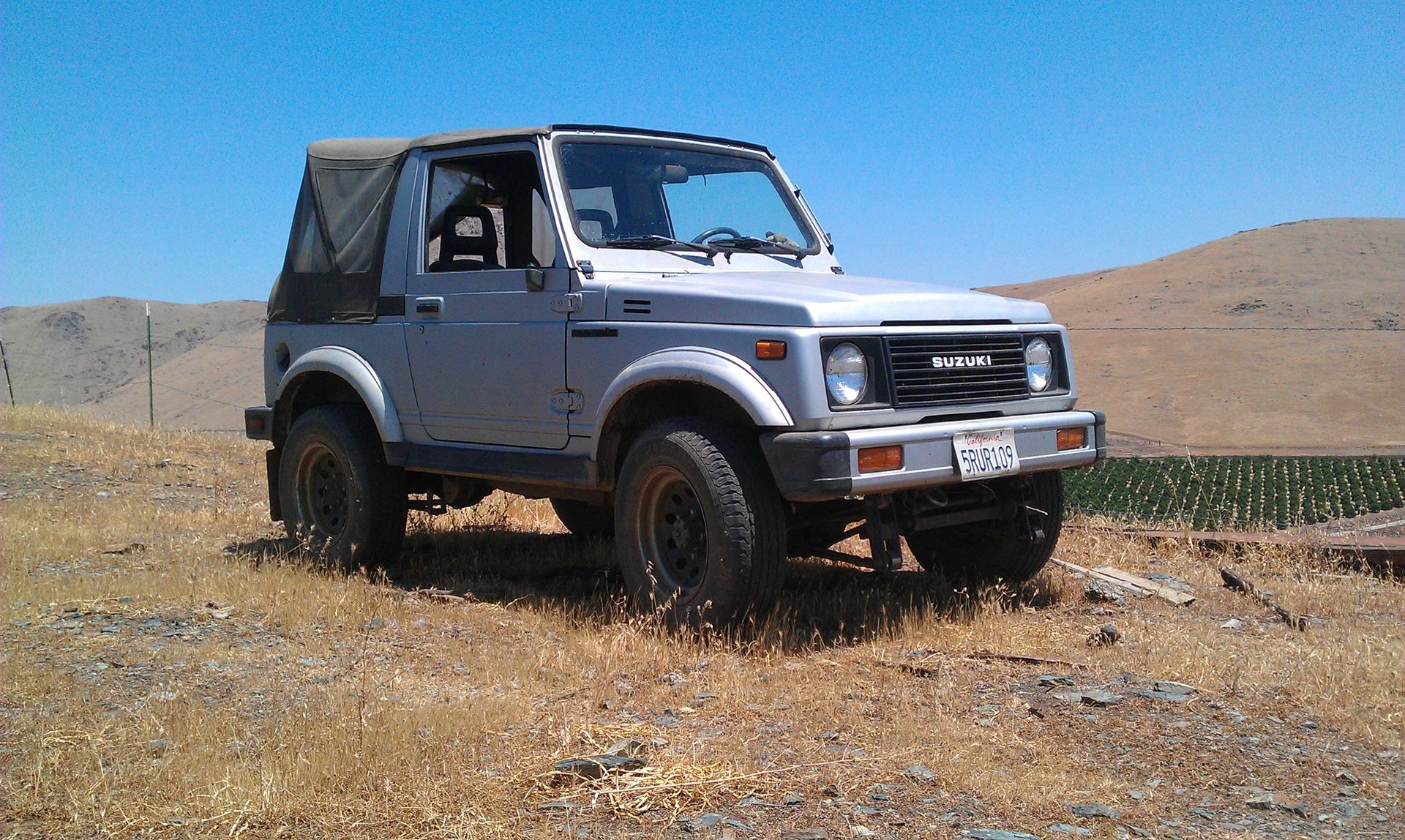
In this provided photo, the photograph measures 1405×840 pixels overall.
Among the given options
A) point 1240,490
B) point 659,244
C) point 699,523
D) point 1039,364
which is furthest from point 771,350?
point 1240,490

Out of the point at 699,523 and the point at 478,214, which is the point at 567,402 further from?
the point at 478,214

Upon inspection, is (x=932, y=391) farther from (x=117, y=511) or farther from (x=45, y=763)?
(x=117, y=511)

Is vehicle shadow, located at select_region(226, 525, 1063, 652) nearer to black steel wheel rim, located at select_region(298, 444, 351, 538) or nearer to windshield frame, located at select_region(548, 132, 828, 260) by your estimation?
black steel wheel rim, located at select_region(298, 444, 351, 538)

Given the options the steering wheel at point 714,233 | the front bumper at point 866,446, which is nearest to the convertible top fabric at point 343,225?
the steering wheel at point 714,233

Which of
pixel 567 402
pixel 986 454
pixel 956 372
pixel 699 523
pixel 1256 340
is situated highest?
pixel 1256 340

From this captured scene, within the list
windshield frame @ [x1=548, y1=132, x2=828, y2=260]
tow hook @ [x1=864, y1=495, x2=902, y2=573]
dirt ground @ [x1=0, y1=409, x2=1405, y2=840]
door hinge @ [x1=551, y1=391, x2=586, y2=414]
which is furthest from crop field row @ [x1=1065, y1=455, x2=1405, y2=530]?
door hinge @ [x1=551, y1=391, x2=586, y2=414]

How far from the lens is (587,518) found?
7758 mm

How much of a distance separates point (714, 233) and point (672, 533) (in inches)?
70.6

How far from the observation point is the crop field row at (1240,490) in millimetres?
12086

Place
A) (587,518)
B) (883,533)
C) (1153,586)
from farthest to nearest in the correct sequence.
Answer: (587,518) → (1153,586) → (883,533)

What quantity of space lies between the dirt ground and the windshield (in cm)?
180

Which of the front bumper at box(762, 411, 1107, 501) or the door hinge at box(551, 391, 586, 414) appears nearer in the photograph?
the front bumper at box(762, 411, 1107, 501)

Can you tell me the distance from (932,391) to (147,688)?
3.19m

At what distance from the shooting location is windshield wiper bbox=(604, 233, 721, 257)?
5785 millimetres
